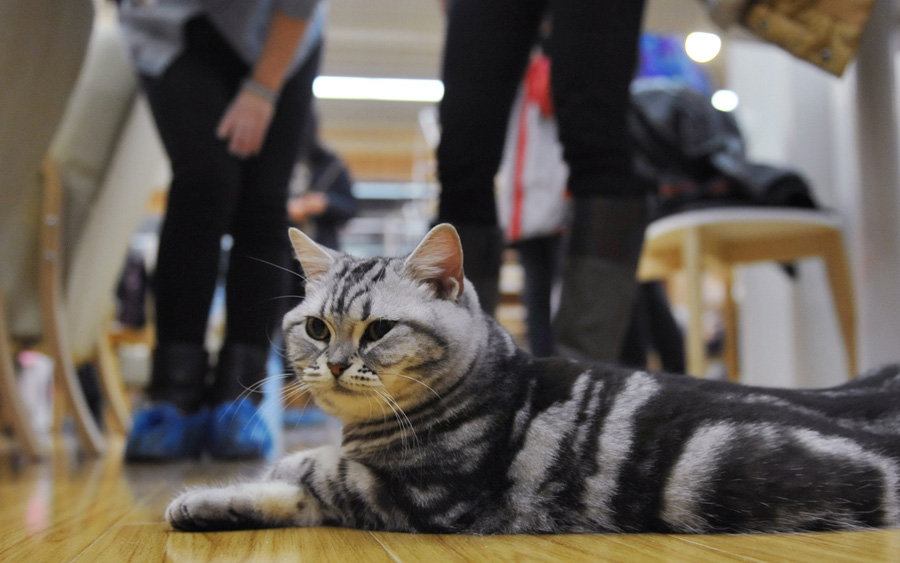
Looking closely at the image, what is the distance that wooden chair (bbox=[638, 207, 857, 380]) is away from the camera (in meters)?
2.17

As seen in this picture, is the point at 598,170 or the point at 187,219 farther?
the point at 187,219

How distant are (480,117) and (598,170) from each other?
0.27 metres

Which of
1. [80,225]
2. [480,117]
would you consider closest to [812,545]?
[480,117]

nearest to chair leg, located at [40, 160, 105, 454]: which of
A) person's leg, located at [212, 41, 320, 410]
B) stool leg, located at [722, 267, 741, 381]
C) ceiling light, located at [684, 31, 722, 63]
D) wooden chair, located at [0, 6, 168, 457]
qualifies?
wooden chair, located at [0, 6, 168, 457]

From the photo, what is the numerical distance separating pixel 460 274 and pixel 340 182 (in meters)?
2.76

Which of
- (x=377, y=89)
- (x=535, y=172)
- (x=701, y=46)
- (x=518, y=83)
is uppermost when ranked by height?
(x=377, y=89)

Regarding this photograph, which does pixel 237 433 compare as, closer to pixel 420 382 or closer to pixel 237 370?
pixel 237 370

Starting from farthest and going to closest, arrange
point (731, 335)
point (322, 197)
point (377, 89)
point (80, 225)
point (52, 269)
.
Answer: point (377, 89) < point (322, 197) < point (731, 335) < point (80, 225) < point (52, 269)

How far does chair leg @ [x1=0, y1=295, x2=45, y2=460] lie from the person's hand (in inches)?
34.7

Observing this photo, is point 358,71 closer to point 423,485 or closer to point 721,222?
point 721,222

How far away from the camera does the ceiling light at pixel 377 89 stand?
23.8 ft

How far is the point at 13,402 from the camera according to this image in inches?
79.4

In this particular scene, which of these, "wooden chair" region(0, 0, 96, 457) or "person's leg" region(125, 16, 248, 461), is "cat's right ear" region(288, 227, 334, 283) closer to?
"wooden chair" region(0, 0, 96, 457)

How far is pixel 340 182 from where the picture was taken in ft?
11.9
